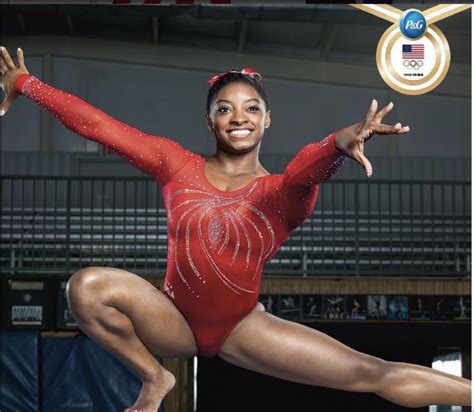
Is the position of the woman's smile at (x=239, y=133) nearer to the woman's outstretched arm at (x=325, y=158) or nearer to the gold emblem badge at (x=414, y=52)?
the woman's outstretched arm at (x=325, y=158)

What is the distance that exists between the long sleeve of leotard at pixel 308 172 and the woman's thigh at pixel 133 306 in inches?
14.1

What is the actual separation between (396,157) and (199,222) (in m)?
4.83

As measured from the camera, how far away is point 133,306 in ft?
6.30

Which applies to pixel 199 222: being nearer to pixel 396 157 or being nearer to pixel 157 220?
pixel 157 220

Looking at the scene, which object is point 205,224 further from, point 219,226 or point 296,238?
point 296,238

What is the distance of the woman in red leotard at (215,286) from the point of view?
6.31 feet

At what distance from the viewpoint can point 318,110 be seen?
6.82 m

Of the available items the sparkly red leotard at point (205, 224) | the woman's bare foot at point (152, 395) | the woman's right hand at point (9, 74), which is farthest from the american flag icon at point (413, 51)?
the woman's bare foot at point (152, 395)

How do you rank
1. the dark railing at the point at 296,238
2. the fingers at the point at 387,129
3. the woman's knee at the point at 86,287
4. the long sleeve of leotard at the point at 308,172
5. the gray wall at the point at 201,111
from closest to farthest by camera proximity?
the fingers at the point at 387,129
the long sleeve of leotard at the point at 308,172
the woman's knee at the point at 86,287
the dark railing at the point at 296,238
the gray wall at the point at 201,111

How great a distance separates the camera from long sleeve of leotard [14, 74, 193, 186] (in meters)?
1.96

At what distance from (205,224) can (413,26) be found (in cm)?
191

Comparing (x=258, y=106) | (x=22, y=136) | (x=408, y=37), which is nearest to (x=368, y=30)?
(x=22, y=136)

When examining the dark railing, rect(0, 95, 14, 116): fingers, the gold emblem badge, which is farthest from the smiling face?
the dark railing

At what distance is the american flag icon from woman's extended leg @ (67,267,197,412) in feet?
6.14
